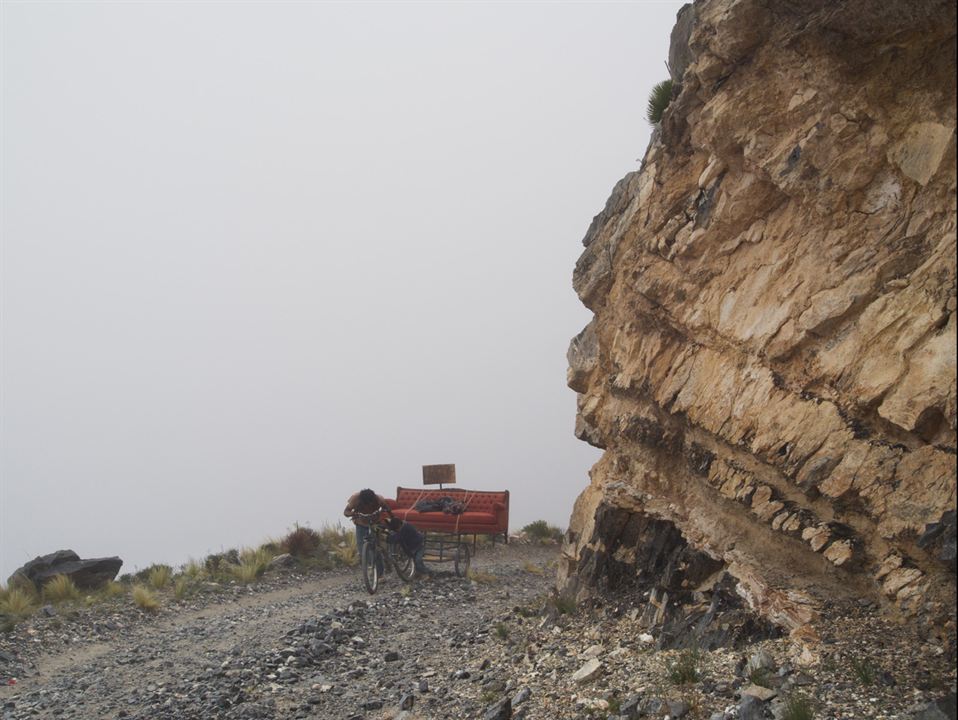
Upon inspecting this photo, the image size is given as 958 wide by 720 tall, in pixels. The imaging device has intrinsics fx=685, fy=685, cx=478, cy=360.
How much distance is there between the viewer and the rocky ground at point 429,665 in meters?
5.50

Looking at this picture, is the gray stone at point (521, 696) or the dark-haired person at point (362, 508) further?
the dark-haired person at point (362, 508)

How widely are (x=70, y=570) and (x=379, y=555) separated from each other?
818cm

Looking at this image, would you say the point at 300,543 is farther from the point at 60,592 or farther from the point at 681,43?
the point at 681,43

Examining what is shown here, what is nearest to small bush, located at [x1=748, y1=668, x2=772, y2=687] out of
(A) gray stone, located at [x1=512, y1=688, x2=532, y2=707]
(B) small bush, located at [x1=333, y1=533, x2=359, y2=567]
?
(A) gray stone, located at [x1=512, y1=688, x2=532, y2=707]

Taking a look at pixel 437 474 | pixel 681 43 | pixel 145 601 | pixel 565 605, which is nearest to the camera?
pixel 681 43

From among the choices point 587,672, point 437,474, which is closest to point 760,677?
point 587,672

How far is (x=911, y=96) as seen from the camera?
6004 mm

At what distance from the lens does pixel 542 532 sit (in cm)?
2497

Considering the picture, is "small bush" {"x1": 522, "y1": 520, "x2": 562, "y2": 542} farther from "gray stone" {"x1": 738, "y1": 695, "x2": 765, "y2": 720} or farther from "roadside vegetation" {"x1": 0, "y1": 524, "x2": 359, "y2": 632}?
"gray stone" {"x1": 738, "y1": 695, "x2": 765, "y2": 720}

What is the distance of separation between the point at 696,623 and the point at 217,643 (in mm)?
8103

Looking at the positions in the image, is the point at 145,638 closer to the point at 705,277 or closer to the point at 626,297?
the point at 626,297

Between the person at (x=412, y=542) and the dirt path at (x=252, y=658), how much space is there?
1.49ft

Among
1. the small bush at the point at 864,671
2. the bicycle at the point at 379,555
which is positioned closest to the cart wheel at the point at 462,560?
the bicycle at the point at 379,555

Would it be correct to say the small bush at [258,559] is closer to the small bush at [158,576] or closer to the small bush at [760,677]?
the small bush at [158,576]
